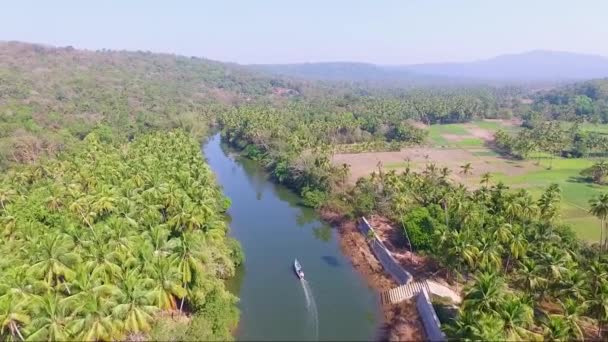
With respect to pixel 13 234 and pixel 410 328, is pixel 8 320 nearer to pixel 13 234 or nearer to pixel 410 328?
pixel 13 234

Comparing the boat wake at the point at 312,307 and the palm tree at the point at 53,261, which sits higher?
the palm tree at the point at 53,261

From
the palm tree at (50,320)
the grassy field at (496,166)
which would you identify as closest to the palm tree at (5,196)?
the palm tree at (50,320)

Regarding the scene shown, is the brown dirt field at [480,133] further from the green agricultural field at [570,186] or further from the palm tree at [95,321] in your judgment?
the palm tree at [95,321]

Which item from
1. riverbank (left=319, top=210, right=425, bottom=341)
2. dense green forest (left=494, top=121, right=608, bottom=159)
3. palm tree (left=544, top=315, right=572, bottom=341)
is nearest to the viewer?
palm tree (left=544, top=315, right=572, bottom=341)

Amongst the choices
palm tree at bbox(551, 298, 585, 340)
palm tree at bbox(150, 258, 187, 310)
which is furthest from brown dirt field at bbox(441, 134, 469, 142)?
palm tree at bbox(150, 258, 187, 310)

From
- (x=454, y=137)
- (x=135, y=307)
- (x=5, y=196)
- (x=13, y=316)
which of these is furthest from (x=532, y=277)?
(x=454, y=137)

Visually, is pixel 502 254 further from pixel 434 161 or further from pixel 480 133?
pixel 480 133

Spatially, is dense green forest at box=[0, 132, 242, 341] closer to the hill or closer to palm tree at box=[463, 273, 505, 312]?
palm tree at box=[463, 273, 505, 312]
